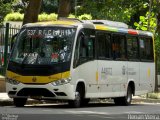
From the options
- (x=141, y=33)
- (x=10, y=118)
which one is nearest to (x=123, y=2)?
(x=141, y=33)

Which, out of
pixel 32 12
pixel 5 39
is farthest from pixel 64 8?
pixel 5 39

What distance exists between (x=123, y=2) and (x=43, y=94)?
45.7ft

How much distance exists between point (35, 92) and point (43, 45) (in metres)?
1.70

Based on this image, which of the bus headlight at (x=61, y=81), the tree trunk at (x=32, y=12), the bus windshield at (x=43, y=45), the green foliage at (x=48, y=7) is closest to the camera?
the bus headlight at (x=61, y=81)

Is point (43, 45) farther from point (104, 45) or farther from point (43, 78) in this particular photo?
point (104, 45)

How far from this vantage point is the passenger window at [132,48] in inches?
1051

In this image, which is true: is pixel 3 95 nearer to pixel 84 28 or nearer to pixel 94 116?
pixel 84 28

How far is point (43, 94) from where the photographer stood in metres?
21.2

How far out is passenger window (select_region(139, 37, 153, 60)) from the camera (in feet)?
92.1

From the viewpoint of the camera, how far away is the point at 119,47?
25688mm

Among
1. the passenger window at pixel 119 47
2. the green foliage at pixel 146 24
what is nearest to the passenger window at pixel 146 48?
the passenger window at pixel 119 47

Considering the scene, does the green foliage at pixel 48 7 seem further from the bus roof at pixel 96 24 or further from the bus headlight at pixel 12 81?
the bus headlight at pixel 12 81

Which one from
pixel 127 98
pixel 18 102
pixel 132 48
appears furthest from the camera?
pixel 132 48

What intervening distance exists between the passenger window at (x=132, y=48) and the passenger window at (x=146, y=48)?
0.53m
